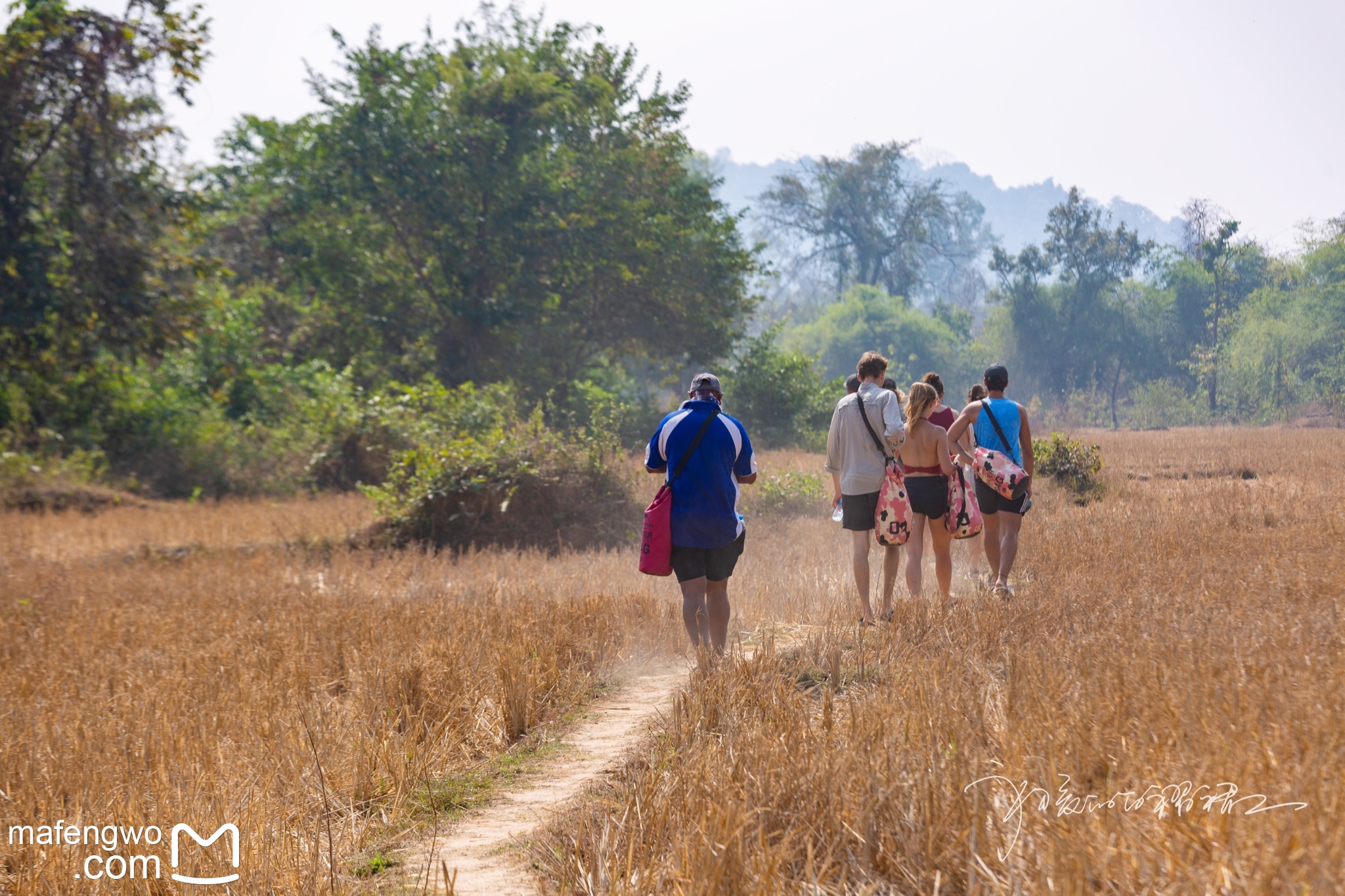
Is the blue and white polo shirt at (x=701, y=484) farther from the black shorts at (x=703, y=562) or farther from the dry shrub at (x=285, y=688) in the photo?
the dry shrub at (x=285, y=688)

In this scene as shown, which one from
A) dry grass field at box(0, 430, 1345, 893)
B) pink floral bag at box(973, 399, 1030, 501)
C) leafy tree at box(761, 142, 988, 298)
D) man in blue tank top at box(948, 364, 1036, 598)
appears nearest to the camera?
dry grass field at box(0, 430, 1345, 893)

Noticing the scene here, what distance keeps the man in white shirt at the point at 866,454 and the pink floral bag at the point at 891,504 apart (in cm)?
2

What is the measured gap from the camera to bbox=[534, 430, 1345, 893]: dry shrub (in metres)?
2.45

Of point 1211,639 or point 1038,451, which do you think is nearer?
point 1211,639

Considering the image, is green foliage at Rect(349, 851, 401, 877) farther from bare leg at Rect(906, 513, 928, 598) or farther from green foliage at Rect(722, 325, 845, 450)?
green foliage at Rect(722, 325, 845, 450)

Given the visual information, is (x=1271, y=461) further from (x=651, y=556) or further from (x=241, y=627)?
(x=241, y=627)

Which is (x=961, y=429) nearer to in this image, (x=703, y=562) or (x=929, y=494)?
(x=929, y=494)

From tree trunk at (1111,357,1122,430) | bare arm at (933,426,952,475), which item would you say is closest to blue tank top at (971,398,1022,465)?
bare arm at (933,426,952,475)

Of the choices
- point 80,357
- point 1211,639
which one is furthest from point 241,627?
point 80,357

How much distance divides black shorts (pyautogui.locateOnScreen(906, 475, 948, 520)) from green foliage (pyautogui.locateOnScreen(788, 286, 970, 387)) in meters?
58.8

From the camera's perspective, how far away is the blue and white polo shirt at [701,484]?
226 inches

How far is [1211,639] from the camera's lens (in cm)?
430

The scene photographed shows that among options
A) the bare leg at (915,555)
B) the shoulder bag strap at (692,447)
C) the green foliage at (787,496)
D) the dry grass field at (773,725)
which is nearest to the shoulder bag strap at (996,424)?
the bare leg at (915,555)

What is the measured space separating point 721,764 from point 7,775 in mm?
3476
